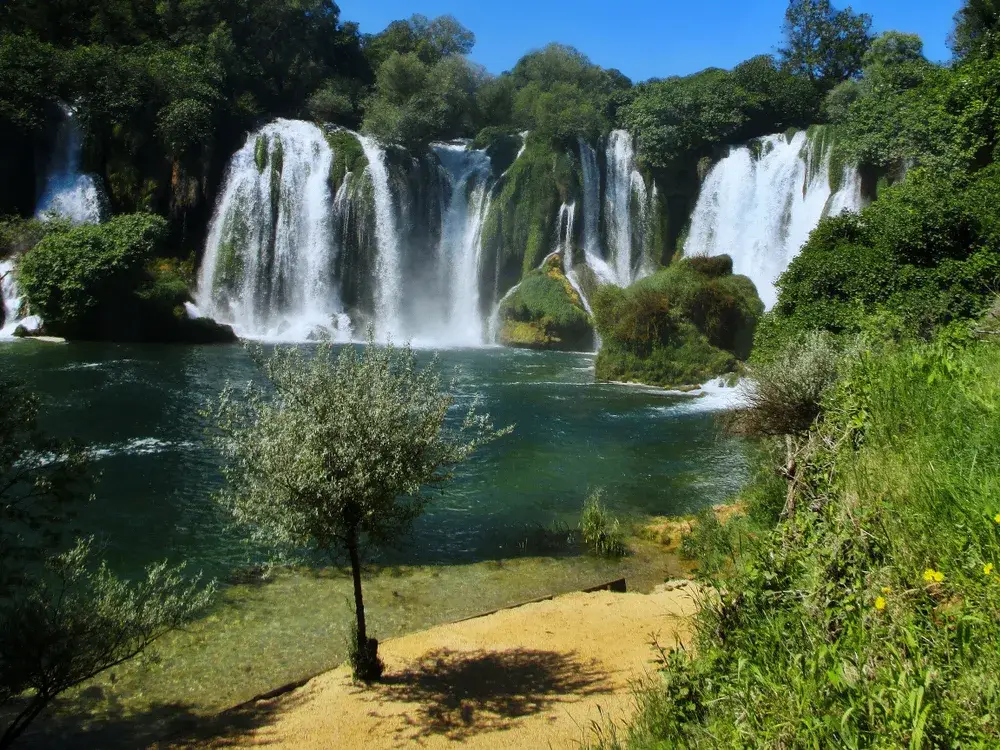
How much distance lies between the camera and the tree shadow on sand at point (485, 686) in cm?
766

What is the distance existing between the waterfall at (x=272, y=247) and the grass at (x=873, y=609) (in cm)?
3657

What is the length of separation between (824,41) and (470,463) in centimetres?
5214

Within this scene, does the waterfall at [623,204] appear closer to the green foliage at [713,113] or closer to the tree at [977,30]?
the green foliage at [713,113]

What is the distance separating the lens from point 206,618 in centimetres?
1009

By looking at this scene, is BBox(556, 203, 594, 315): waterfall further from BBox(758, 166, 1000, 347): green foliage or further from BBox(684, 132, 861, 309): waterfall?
BBox(758, 166, 1000, 347): green foliage

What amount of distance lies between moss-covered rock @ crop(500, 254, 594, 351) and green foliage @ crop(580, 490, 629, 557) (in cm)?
2654

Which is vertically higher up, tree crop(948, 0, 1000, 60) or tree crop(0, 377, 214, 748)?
tree crop(948, 0, 1000, 60)

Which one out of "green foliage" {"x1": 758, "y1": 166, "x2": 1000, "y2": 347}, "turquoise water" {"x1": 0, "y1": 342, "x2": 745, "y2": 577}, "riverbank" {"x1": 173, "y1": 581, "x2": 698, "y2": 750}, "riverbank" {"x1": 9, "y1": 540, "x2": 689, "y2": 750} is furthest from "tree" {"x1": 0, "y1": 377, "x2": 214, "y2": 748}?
"green foliage" {"x1": 758, "y1": 166, "x2": 1000, "y2": 347}

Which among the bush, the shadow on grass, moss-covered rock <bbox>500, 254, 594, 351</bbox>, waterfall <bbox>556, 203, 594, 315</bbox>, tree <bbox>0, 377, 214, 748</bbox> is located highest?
waterfall <bbox>556, 203, 594, 315</bbox>

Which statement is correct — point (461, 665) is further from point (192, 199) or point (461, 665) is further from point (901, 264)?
point (192, 199)

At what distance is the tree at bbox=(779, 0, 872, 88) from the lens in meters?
54.0

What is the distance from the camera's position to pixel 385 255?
141 ft

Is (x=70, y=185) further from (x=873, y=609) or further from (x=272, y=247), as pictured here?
(x=873, y=609)

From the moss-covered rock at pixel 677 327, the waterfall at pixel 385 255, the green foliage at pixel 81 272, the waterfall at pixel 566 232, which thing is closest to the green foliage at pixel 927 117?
the moss-covered rock at pixel 677 327
